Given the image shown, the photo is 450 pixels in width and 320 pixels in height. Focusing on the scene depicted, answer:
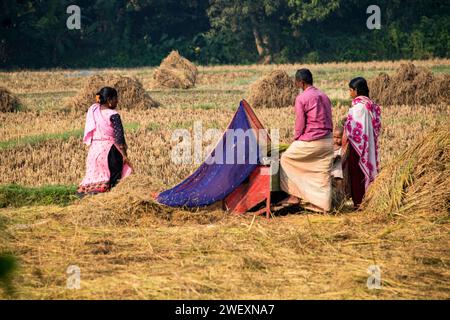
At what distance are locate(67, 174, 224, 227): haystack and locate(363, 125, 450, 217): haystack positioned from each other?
147 centimetres

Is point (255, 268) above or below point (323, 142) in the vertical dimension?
below

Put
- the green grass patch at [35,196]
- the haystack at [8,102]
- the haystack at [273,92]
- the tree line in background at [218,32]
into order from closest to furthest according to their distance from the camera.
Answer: the green grass patch at [35,196] < the haystack at [8,102] < the haystack at [273,92] < the tree line in background at [218,32]

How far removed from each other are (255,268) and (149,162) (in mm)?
4806

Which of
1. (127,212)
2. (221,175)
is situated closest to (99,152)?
(127,212)

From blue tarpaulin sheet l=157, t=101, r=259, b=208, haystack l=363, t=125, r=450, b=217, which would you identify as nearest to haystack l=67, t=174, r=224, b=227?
blue tarpaulin sheet l=157, t=101, r=259, b=208

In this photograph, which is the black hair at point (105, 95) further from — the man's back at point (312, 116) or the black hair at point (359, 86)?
the black hair at point (359, 86)

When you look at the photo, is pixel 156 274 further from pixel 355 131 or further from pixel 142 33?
pixel 142 33

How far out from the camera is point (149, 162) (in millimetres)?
10805

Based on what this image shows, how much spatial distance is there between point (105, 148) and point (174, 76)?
573 inches

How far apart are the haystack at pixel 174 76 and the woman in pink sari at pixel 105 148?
14.2 metres

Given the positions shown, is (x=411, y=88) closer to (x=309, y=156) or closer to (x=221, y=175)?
(x=309, y=156)

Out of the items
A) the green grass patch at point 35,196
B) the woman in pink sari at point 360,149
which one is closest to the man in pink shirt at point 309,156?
the woman in pink sari at point 360,149

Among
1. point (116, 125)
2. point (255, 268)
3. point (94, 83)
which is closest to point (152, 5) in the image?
point (94, 83)

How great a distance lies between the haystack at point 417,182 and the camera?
7625 mm
